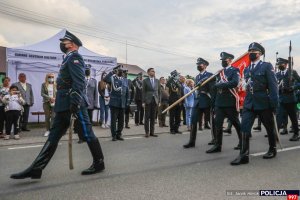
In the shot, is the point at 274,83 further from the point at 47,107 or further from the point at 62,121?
the point at 47,107

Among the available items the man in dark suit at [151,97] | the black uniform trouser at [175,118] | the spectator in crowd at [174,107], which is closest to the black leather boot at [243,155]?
the man in dark suit at [151,97]

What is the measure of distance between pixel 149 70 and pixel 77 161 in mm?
5194

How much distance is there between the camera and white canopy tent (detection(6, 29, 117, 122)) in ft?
41.9

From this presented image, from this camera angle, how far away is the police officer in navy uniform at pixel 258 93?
6527mm

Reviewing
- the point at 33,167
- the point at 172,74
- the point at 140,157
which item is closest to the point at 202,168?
the point at 140,157

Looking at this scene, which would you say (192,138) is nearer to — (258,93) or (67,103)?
(258,93)

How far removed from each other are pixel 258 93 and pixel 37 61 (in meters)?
8.96

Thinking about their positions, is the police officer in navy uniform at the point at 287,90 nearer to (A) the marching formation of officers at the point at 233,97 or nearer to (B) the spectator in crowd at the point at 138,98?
(A) the marching formation of officers at the point at 233,97

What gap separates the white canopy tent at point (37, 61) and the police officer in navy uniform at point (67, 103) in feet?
26.2

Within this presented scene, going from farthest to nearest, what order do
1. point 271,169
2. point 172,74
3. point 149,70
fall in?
point 172,74 < point 149,70 < point 271,169

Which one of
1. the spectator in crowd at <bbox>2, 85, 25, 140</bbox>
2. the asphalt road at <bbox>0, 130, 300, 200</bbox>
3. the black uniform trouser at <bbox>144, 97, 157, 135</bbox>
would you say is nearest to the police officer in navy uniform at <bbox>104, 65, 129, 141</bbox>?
the black uniform trouser at <bbox>144, 97, 157, 135</bbox>

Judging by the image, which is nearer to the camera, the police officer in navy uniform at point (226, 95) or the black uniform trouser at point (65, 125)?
the black uniform trouser at point (65, 125)

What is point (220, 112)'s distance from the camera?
744 cm

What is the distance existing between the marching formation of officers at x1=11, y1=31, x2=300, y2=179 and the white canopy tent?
365 cm
